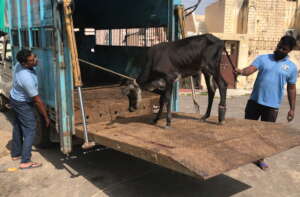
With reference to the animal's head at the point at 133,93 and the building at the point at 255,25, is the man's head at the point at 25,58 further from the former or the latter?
the building at the point at 255,25

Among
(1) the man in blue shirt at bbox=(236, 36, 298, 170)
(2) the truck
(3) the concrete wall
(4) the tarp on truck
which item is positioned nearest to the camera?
(2) the truck

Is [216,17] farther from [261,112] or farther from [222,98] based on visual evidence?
[222,98]

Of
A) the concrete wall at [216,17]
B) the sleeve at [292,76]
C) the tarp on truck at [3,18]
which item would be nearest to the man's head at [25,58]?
Result: the tarp on truck at [3,18]

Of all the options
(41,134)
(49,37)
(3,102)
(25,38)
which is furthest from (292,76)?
(3,102)

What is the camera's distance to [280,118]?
8.21 metres

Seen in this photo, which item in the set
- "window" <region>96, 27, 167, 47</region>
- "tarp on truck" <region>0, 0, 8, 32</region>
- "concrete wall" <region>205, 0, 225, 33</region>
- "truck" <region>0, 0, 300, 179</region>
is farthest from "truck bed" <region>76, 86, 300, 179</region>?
"concrete wall" <region>205, 0, 225, 33</region>

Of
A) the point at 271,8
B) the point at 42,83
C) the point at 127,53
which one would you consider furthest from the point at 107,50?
the point at 271,8

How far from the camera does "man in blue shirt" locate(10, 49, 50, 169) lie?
4227mm

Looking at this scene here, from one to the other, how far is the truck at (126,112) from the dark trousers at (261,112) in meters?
0.29

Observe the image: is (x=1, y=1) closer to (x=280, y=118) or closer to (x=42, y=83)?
(x=42, y=83)

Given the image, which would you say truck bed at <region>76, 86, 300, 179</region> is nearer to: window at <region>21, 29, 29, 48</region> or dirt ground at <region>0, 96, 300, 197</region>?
dirt ground at <region>0, 96, 300, 197</region>

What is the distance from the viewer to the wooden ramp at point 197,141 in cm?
276

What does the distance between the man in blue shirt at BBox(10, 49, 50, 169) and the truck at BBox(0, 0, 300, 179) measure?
223 millimetres

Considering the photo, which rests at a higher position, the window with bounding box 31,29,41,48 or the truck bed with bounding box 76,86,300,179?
the window with bounding box 31,29,41,48
